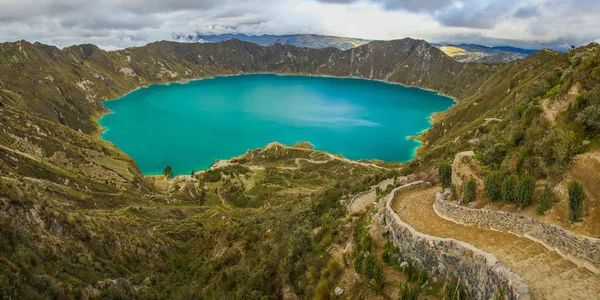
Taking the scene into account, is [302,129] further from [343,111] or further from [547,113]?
[547,113]

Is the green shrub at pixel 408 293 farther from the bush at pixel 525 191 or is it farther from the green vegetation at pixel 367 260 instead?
the bush at pixel 525 191

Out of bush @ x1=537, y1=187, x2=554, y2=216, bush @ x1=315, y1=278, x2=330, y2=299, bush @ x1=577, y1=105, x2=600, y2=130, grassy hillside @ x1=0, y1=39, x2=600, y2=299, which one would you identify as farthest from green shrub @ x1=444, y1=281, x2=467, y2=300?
bush @ x1=577, y1=105, x2=600, y2=130

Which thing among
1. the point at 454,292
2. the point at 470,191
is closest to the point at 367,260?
the point at 454,292

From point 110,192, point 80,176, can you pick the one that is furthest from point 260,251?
point 80,176

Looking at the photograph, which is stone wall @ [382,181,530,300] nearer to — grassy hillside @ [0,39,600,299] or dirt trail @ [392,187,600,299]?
dirt trail @ [392,187,600,299]

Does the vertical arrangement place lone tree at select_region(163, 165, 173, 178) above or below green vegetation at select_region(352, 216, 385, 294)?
below
